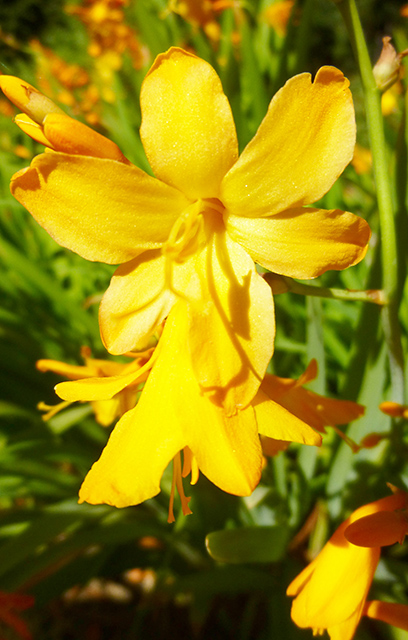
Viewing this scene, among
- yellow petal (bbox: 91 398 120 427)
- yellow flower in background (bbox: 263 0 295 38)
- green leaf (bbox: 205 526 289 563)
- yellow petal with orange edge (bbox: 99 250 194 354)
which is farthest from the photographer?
yellow flower in background (bbox: 263 0 295 38)

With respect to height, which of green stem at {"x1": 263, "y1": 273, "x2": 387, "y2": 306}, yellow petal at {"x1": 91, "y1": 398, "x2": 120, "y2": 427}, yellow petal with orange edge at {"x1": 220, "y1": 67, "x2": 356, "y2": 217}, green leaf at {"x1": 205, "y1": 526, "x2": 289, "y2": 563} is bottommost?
green leaf at {"x1": 205, "y1": 526, "x2": 289, "y2": 563}

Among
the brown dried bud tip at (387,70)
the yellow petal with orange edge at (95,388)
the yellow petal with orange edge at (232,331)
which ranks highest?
the brown dried bud tip at (387,70)

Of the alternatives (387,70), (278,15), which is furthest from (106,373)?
(278,15)

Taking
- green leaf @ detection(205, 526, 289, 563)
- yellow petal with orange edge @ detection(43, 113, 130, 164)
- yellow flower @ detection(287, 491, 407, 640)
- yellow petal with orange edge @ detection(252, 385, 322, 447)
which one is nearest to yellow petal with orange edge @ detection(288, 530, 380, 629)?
yellow flower @ detection(287, 491, 407, 640)

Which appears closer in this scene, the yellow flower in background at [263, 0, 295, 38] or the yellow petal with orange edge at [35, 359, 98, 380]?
the yellow petal with orange edge at [35, 359, 98, 380]

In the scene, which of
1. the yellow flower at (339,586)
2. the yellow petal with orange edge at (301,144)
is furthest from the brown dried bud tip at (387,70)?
the yellow flower at (339,586)

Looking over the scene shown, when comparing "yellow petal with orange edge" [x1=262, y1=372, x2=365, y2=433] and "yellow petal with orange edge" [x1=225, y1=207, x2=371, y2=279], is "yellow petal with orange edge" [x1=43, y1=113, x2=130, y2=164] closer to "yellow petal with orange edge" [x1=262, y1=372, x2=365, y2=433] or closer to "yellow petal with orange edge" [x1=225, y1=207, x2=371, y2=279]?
"yellow petal with orange edge" [x1=225, y1=207, x2=371, y2=279]

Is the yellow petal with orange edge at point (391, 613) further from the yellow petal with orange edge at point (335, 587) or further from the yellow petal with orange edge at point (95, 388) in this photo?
the yellow petal with orange edge at point (95, 388)
